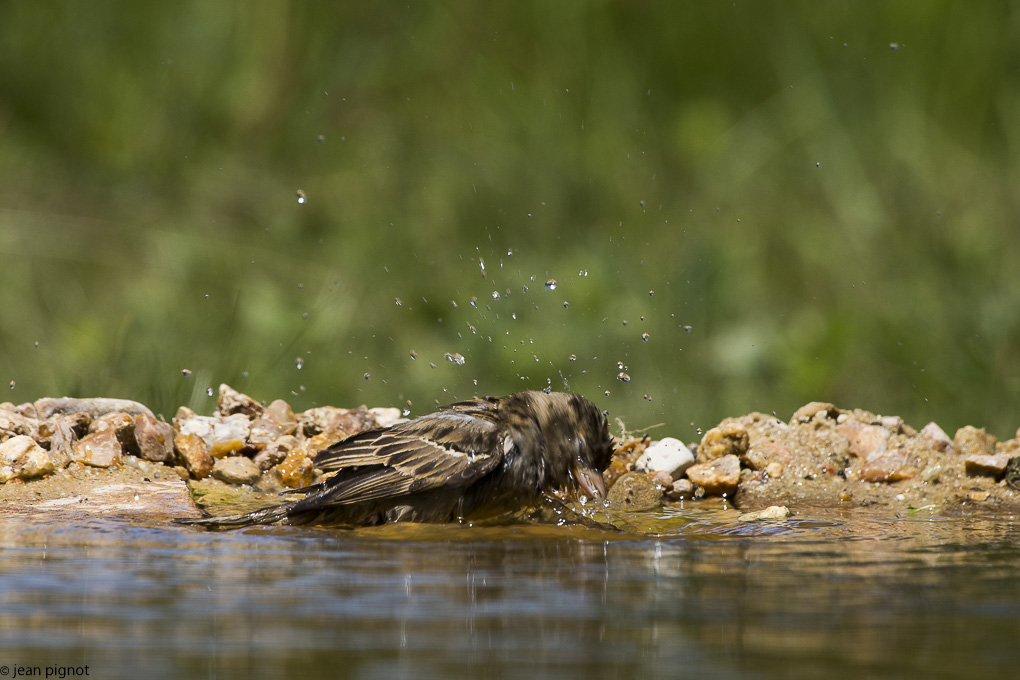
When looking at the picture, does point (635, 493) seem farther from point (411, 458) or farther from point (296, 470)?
point (296, 470)

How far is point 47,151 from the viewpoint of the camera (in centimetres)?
802

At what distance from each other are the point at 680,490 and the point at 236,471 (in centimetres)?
170

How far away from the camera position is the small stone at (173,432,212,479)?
4.66 meters

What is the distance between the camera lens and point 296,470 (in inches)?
187

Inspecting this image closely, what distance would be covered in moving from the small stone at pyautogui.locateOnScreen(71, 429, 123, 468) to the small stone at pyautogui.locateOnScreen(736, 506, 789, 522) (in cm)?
230

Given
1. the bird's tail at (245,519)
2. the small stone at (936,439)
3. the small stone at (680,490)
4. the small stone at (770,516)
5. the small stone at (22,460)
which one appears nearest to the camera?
the bird's tail at (245,519)

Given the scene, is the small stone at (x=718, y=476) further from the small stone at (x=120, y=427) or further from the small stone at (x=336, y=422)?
the small stone at (x=120, y=427)

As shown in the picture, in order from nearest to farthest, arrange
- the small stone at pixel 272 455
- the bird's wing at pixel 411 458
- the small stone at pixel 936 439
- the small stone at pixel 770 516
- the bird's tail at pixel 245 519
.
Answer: the bird's tail at pixel 245 519, the small stone at pixel 770 516, the bird's wing at pixel 411 458, the small stone at pixel 272 455, the small stone at pixel 936 439

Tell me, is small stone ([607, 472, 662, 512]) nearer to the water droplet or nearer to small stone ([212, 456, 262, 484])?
small stone ([212, 456, 262, 484])

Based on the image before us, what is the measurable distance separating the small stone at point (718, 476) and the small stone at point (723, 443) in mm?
126

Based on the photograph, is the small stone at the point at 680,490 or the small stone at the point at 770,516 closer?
the small stone at the point at 770,516

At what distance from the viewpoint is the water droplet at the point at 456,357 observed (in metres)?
6.37

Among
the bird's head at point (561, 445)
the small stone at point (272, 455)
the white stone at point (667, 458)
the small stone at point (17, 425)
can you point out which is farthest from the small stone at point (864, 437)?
the small stone at point (17, 425)

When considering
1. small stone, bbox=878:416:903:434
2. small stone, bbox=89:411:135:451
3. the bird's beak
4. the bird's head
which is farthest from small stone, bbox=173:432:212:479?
small stone, bbox=878:416:903:434
